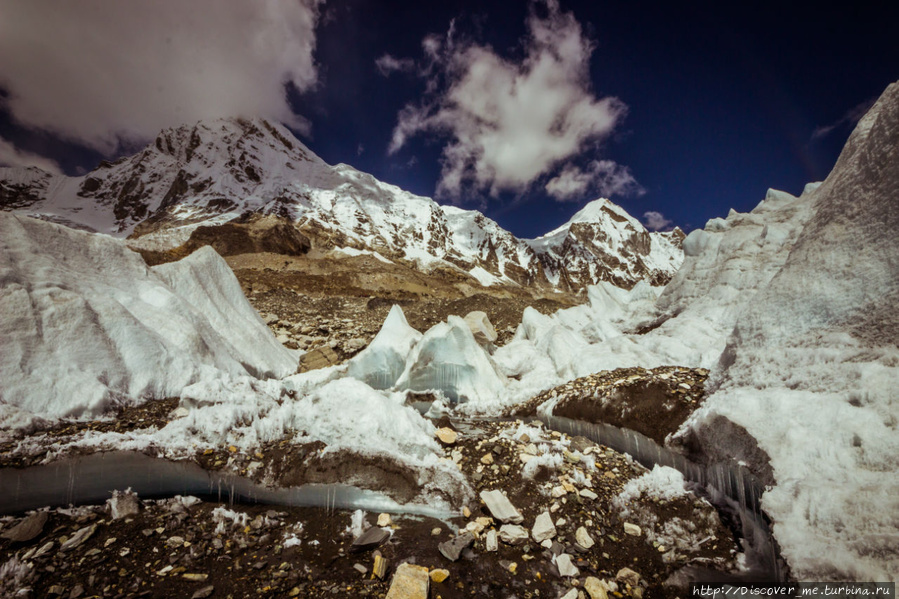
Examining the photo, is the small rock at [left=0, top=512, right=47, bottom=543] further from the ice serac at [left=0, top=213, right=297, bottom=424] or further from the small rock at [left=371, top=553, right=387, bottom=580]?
the small rock at [left=371, top=553, right=387, bottom=580]

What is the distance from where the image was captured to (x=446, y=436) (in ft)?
16.8

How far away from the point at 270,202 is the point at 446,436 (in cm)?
8269

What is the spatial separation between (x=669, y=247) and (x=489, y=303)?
18922 centimetres

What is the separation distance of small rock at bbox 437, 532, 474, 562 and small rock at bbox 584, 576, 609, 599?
3.22 feet

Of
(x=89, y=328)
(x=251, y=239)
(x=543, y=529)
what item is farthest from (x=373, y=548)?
(x=251, y=239)

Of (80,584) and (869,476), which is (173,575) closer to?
(80,584)

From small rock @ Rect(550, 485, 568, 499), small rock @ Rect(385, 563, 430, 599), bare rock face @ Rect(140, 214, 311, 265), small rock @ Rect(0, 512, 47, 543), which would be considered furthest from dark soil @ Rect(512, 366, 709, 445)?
bare rock face @ Rect(140, 214, 311, 265)

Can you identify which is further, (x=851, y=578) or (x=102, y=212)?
(x=102, y=212)

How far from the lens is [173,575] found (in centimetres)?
263

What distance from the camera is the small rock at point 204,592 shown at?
2.48 metres

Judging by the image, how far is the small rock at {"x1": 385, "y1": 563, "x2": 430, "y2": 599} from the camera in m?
2.61

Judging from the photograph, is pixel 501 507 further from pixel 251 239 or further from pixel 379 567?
pixel 251 239

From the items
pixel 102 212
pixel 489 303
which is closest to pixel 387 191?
pixel 102 212

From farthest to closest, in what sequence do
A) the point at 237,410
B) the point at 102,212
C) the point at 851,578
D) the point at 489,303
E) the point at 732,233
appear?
the point at 102,212 → the point at 489,303 → the point at 732,233 → the point at 237,410 → the point at 851,578
